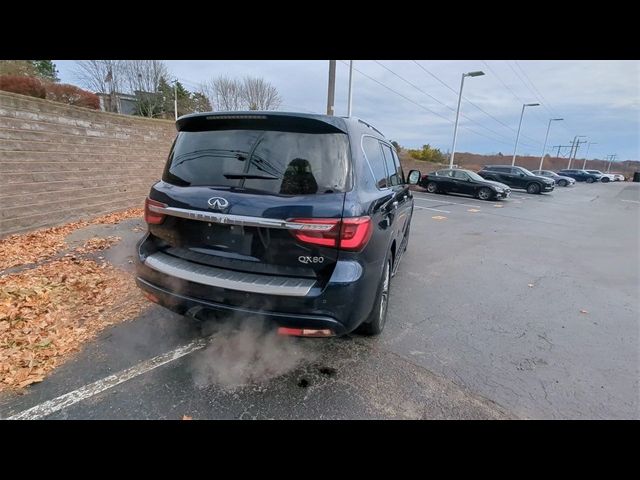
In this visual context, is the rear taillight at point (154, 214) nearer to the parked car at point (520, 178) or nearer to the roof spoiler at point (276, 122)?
the roof spoiler at point (276, 122)

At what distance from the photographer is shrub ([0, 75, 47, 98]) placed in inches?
420

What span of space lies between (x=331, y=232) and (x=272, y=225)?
39 centimetres

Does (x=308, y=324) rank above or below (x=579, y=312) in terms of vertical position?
above

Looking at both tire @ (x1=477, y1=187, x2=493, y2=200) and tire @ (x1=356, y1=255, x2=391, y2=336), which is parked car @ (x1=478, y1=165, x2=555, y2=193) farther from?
tire @ (x1=356, y1=255, x2=391, y2=336)

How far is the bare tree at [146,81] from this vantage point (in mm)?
21375

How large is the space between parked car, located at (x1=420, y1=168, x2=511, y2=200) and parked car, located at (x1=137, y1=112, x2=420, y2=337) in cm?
1501

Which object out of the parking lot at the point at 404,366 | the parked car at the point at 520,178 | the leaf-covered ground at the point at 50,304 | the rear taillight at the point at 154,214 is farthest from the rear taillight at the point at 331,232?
the parked car at the point at 520,178

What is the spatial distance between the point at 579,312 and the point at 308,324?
368cm

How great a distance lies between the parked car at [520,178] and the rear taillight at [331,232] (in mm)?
23482

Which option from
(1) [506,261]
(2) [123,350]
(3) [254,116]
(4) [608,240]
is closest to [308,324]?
(3) [254,116]

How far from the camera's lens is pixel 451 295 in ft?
13.9

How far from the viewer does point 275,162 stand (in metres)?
2.27

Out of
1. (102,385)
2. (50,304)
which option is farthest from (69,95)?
(102,385)
